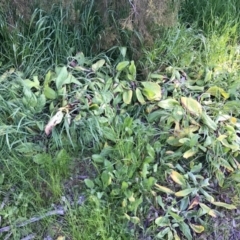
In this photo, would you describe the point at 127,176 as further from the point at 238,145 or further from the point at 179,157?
the point at 238,145

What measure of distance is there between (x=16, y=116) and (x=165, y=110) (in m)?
0.83

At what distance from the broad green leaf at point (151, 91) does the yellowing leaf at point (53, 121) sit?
1.65 ft

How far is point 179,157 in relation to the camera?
2367 millimetres

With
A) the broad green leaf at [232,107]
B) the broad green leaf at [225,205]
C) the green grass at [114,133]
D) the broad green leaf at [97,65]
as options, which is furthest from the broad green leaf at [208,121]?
the broad green leaf at [97,65]

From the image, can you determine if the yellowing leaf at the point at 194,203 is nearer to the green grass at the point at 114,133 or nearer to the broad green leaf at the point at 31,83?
the green grass at the point at 114,133

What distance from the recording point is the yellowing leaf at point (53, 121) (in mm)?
2375

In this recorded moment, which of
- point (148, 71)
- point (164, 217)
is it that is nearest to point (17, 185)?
point (164, 217)

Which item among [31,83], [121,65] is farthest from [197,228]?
[31,83]

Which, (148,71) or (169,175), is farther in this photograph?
(148,71)

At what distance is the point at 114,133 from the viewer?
7.75 ft

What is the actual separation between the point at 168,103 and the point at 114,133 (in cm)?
37

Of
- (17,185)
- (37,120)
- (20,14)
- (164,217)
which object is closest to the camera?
(164,217)

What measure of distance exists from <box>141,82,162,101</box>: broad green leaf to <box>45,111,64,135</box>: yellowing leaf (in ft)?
1.65

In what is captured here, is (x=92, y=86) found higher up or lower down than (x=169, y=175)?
higher up
